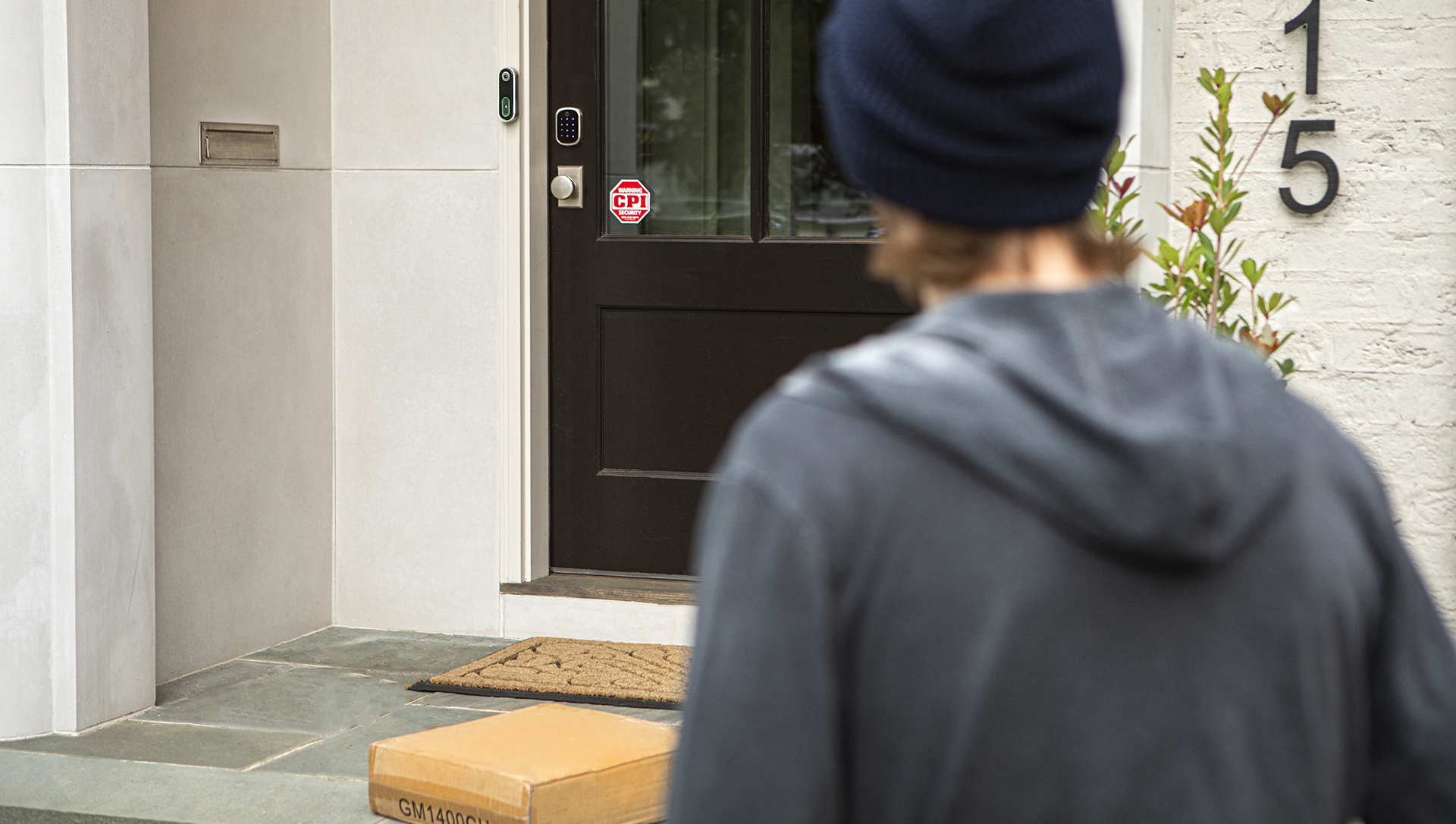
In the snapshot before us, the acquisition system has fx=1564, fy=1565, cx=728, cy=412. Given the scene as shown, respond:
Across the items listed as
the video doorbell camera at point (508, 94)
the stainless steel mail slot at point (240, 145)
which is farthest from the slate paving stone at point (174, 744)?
the video doorbell camera at point (508, 94)

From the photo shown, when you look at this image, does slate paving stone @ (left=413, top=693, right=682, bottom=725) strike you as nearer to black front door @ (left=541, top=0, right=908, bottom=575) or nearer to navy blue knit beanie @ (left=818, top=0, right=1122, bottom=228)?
black front door @ (left=541, top=0, right=908, bottom=575)

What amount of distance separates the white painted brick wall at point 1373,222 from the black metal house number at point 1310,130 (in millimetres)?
19

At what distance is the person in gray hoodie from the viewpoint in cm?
76

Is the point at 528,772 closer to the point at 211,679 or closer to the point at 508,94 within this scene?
the point at 211,679

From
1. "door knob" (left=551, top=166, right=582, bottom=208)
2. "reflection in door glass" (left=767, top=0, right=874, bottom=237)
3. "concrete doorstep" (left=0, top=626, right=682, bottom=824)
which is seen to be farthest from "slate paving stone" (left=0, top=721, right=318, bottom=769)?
"reflection in door glass" (left=767, top=0, right=874, bottom=237)

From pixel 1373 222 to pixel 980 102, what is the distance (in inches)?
139

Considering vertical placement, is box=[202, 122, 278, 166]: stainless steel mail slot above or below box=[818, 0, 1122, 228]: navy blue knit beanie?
above

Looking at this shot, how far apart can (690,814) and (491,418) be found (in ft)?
12.9

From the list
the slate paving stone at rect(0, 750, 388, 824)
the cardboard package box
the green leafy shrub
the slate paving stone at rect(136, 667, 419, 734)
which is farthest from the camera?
the slate paving stone at rect(136, 667, 419, 734)

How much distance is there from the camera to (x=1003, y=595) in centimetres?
76

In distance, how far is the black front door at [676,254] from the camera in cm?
444

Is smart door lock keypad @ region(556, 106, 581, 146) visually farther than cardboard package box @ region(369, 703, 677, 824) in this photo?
Yes

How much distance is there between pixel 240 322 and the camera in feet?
14.7

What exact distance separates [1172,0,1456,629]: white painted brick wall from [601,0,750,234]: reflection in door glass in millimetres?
1237
